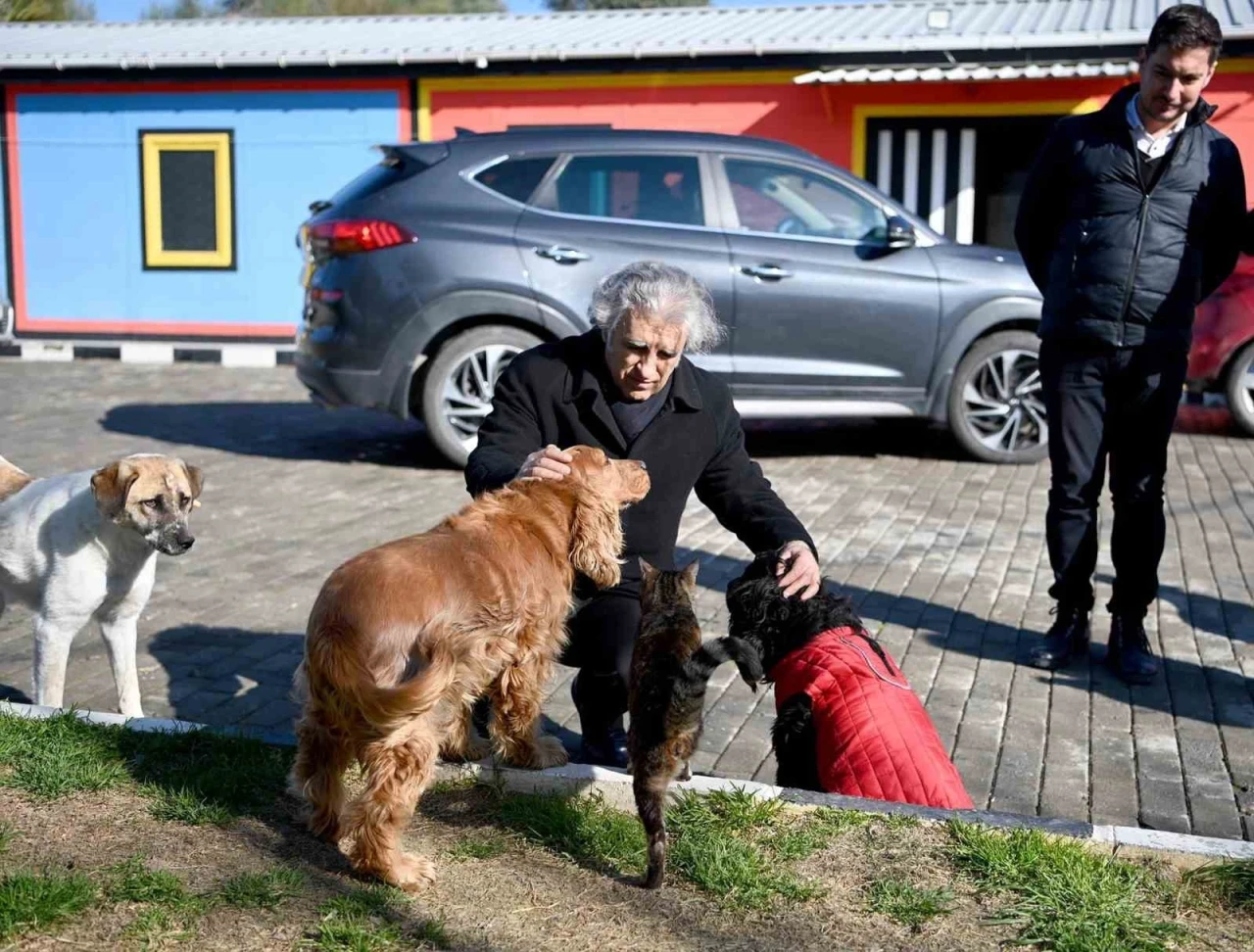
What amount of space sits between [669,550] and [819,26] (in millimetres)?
15305

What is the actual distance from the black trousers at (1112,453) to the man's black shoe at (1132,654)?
0.06 meters

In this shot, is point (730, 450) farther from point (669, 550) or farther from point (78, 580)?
point (78, 580)

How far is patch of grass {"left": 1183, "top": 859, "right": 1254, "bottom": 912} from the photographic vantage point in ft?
11.4

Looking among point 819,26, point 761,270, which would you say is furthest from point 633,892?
point 819,26

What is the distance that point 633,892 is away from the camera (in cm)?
350

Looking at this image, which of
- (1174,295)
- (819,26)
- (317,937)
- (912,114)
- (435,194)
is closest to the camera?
(317,937)

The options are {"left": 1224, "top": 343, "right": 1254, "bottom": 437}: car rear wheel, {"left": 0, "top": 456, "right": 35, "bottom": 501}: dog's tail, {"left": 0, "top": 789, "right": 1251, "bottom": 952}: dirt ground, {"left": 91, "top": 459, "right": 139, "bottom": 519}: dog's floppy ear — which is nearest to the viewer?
{"left": 0, "top": 789, "right": 1251, "bottom": 952}: dirt ground

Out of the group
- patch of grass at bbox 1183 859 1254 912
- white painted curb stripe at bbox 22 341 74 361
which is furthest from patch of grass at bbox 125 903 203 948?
white painted curb stripe at bbox 22 341 74 361

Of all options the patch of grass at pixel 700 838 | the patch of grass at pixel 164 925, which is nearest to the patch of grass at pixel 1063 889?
the patch of grass at pixel 700 838

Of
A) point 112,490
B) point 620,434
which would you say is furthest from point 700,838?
point 112,490

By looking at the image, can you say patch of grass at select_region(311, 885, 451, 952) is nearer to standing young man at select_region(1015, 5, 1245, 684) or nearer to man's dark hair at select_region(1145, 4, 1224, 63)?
standing young man at select_region(1015, 5, 1245, 684)

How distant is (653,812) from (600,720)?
1206 mm

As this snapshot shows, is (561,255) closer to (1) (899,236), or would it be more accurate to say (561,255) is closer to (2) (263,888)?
(1) (899,236)

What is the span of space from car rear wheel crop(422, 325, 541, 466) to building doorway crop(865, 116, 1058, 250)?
831 centimetres
